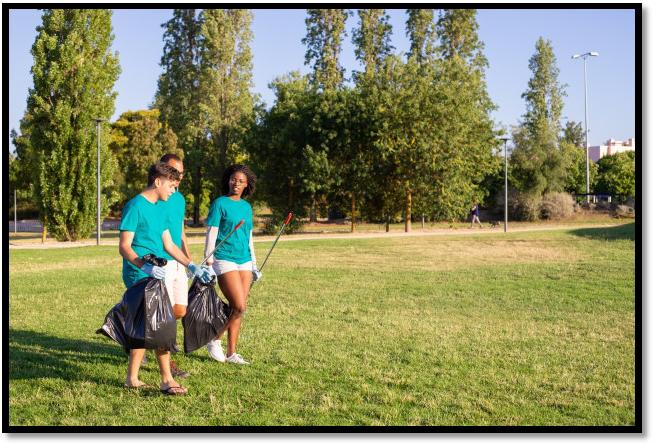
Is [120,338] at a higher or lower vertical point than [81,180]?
lower

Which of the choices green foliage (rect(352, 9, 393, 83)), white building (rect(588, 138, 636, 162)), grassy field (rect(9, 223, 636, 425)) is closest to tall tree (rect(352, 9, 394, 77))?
green foliage (rect(352, 9, 393, 83))

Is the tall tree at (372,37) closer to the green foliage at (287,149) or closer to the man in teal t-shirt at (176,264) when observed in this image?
the green foliage at (287,149)

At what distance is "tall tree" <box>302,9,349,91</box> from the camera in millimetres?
37750

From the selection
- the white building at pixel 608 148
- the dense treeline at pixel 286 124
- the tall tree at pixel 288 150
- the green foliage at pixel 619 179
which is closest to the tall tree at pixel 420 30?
the dense treeline at pixel 286 124

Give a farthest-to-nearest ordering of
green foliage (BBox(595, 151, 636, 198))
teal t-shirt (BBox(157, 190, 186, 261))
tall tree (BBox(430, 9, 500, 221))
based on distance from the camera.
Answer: green foliage (BBox(595, 151, 636, 198)) → tall tree (BBox(430, 9, 500, 221)) → teal t-shirt (BBox(157, 190, 186, 261))

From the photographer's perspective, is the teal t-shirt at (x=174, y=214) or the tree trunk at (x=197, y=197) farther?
the tree trunk at (x=197, y=197)

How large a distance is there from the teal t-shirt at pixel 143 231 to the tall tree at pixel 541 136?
139 ft

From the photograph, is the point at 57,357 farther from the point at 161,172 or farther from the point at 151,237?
the point at 161,172

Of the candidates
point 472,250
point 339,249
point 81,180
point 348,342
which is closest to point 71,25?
point 81,180

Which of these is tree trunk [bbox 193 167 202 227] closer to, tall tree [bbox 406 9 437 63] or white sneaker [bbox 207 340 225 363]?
tall tree [bbox 406 9 437 63]

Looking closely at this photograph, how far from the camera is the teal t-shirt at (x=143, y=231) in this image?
4746mm
